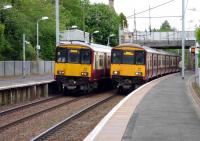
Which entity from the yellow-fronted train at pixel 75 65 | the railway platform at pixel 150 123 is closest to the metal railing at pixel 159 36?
the yellow-fronted train at pixel 75 65

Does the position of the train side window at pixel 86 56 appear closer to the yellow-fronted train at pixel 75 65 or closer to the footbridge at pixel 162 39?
the yellow-fronted train at pixel 75 65

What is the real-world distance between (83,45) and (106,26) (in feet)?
247

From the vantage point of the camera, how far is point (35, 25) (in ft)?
232

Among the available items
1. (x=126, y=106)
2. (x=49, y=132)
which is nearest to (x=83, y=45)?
(x=126, y=106)

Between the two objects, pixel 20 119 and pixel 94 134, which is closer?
pixel 94 134

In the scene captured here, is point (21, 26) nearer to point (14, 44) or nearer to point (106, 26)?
point (14, 44)

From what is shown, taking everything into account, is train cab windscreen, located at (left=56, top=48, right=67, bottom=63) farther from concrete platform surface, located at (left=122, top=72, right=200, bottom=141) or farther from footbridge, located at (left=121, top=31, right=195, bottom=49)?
footbridge, located at (left=121, top=31, right=195, bottom=49)

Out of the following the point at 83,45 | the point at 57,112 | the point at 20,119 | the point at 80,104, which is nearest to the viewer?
the point at 20,119

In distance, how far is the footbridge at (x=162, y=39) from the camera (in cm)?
8309

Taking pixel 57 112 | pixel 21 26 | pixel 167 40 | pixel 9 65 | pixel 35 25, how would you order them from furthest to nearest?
pixel 167 40 → pixel 35 25 → pixel 21 26 → pixel 9 65 → pixel 57 112

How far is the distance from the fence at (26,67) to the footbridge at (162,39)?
16.1 meters

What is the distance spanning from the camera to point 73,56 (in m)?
33.0

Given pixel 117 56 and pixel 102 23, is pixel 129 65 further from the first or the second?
pixel 102 23

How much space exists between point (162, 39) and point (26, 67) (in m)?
28.6
